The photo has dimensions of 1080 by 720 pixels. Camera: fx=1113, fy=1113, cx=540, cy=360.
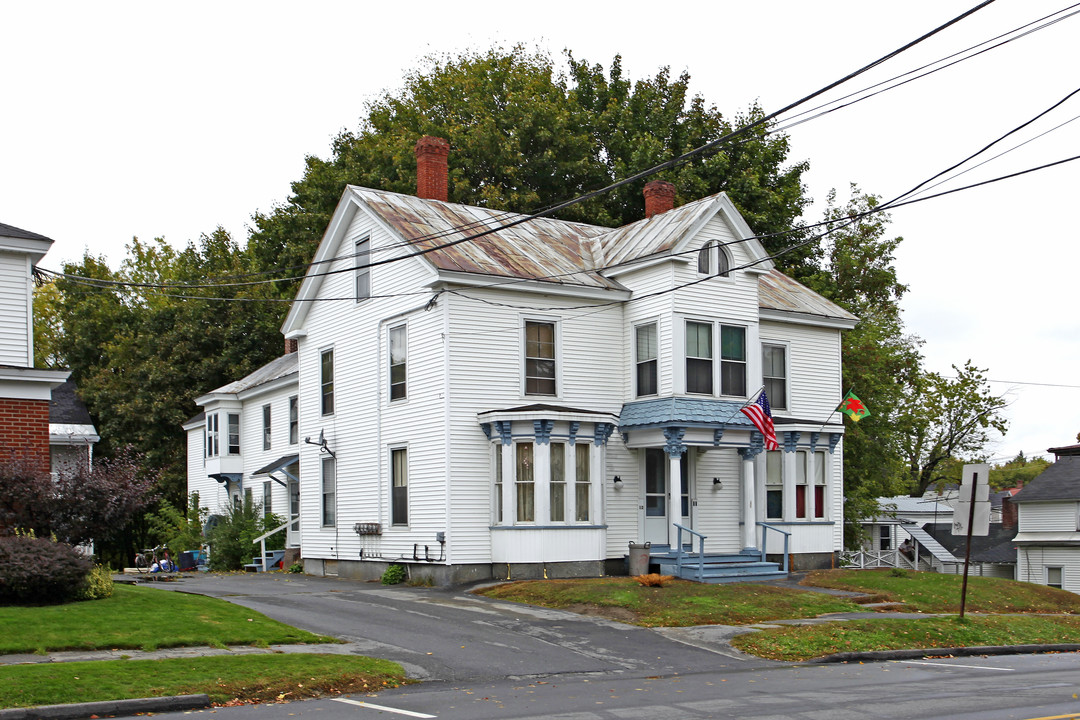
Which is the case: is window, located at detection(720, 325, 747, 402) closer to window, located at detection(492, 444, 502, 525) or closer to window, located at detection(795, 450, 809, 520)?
window, located at detection(795, 450, 809, 520)

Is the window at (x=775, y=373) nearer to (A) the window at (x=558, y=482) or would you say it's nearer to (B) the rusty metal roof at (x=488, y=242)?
(B) the rusty metal roof at (x=488, y=242)

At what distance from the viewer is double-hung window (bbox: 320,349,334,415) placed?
101 feet

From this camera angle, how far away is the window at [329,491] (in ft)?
99.2

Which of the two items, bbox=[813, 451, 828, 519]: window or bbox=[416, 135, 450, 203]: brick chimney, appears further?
bbox=[416, 135, 450, 203]: brick chimney

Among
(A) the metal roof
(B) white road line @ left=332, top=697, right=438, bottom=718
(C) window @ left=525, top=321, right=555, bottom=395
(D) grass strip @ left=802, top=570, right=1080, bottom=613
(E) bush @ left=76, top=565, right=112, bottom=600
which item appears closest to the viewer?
(B) white road line @ left=332, top=697, right=438, bottom=718

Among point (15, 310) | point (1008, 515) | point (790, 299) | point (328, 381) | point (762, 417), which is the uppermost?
point (790, 299)

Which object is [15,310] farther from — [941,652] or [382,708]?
[941,652]

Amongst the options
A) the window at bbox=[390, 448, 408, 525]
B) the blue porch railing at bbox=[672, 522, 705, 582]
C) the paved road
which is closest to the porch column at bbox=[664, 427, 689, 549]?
the blue porch railing at bbox=[672, 522, 705, 582]

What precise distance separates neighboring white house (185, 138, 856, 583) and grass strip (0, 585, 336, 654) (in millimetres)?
7827

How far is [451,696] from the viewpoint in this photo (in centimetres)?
1303

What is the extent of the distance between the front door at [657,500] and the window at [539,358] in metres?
3.21

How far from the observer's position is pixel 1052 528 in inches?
2037

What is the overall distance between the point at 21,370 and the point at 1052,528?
46498 millimetres

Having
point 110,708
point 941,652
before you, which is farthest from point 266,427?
point 110,708
